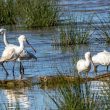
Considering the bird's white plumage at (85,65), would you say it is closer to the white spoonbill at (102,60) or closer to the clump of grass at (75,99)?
the white spoonbill at (102,60)

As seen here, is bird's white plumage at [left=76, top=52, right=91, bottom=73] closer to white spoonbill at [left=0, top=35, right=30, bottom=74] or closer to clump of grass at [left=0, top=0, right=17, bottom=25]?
white spoonbill at [left=0, top=35, right=30, bottom=74]

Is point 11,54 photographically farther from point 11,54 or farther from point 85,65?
point 85,65

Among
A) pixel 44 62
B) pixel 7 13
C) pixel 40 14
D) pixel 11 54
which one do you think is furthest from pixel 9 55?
pixel 7 13

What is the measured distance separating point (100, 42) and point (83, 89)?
10268 mm

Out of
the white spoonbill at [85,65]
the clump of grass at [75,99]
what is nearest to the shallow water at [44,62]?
the white spoonbill at [85,65]

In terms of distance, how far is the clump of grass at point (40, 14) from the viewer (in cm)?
2456

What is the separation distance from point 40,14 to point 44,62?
7.04 metres

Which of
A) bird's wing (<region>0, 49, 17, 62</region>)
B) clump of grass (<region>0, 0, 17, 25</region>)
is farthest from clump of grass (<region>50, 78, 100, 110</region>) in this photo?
clump of grass (<region>0, 0, 17, 25</region>)

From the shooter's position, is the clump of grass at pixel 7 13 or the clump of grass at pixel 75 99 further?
the clump of grass at pixel 7 13

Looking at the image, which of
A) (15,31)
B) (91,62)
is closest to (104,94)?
(91,62)

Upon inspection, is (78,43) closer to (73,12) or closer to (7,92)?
(7,92)

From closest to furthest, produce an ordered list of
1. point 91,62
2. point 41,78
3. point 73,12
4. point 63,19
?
1. point 41,78
2. point 91,62
3. point 63,19
4. point 73,12

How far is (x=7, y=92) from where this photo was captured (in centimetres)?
1350

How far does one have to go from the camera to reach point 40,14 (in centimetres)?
2456
